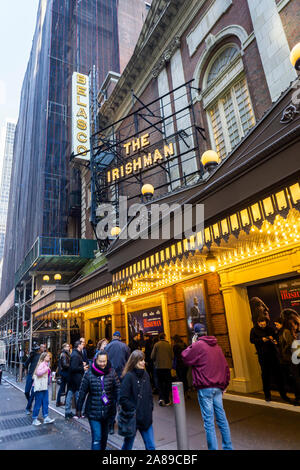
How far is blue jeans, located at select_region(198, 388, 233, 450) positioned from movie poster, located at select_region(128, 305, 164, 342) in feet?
26.6

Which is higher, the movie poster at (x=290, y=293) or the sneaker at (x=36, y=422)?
the movie poster at (x=290, y=293)

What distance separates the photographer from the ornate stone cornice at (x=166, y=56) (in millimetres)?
13656

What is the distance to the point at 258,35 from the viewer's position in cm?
915

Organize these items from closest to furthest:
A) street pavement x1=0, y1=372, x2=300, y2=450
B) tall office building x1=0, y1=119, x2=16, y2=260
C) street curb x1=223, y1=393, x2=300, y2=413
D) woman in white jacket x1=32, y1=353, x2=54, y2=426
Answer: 1. street pavement x1=0, y1=372, x2=300, y2=450
2. street curb x1=223, y1=393, x2=300, y2=413
3. woman in white jacket x1=32, y1=353, x2=54, y2=426
4. tall office building x1=0, y1=119, x2=16, y2=260

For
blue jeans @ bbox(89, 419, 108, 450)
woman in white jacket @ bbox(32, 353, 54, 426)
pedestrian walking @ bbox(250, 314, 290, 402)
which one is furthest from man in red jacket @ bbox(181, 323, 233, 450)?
woman in white jacket @ bbox(32, 353, 54, 426)

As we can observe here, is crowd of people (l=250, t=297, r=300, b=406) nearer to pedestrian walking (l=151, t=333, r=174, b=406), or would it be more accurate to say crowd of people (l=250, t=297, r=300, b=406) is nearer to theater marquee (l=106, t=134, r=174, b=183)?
pedestrian walking (l=151, t=333, r=174, b=406)

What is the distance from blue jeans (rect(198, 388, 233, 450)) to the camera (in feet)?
13.6

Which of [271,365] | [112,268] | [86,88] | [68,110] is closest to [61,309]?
[112,268]

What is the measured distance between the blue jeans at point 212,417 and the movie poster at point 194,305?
18.4 feet

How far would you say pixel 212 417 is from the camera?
13.9 ft

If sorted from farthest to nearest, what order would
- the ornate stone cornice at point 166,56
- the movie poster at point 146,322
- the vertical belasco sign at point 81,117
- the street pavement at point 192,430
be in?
the vertical belasco sign at point 81,117 → the ornate stone cornice at point 166,56 → the movie poster at point 146,322 → the street pavement at point 192,430

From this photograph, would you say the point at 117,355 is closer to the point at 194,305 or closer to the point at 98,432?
the point at 98,432

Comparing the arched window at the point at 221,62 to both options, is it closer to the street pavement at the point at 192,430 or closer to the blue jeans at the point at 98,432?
the street pavement at the point at 192,430

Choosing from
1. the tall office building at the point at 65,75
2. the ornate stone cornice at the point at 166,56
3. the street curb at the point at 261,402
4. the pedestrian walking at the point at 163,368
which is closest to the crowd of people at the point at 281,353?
the street curb at the point at 261,402
